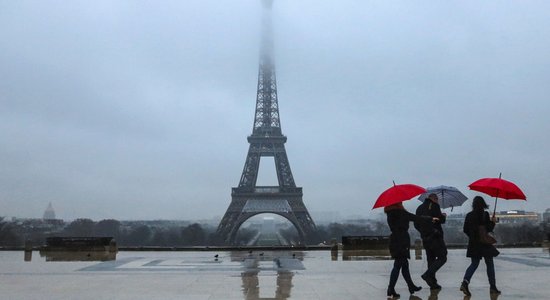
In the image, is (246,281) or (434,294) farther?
(246,281)

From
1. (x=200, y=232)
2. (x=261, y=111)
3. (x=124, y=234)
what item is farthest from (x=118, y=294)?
(x=124, y=234)

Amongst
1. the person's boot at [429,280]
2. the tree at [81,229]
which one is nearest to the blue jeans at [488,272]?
the person's boot at [429,280]

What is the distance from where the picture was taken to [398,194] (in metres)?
10.7

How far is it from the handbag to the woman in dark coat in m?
0.04

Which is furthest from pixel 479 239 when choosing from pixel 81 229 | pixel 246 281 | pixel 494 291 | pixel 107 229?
pixel 107 229

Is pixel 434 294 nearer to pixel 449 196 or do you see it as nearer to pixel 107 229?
pixel 449 196

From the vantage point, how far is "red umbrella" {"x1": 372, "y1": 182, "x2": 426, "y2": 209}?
34.7ft

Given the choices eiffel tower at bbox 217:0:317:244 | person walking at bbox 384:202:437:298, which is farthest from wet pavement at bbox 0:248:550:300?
eiffel tower at bbox 217:0:317:244

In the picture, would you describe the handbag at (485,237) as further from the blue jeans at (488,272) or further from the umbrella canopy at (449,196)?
the umbrella canopy at (449,196)

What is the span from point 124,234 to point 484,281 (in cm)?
10992

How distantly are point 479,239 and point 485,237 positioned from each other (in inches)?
5.2

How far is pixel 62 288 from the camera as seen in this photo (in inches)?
488

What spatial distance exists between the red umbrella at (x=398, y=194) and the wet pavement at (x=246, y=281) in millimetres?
1891

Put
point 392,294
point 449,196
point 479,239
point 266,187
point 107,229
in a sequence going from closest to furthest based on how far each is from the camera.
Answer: point 392,294 < point 479,239 < point 449,196 < point 266,187 < point 107,229
